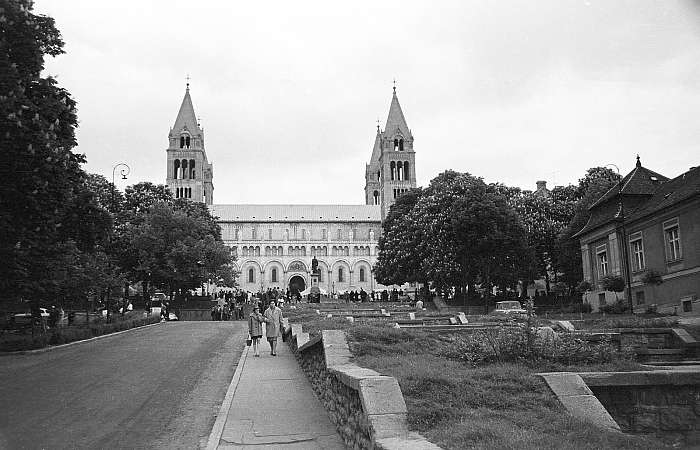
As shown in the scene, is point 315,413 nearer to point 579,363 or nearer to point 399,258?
point 579,363

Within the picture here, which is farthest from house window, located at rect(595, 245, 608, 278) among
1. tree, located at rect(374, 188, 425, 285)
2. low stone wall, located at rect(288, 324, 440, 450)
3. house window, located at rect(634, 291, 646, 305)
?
low stone wall, located at rect(288, 324, 440, 450)

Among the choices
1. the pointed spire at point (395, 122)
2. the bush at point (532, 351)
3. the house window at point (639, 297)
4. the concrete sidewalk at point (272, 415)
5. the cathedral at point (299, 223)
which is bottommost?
the concrete sidewalk at point (272, 415)

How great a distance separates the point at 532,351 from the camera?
11148mm

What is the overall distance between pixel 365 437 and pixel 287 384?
801cm

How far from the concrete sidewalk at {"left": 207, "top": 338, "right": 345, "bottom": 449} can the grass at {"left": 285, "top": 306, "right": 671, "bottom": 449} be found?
1438mm

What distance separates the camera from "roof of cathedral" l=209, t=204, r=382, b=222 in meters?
142

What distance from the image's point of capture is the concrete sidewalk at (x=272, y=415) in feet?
35.4

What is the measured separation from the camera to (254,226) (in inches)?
5546

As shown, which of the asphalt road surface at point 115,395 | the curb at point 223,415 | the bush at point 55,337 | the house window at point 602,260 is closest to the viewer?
the curb at point 223,415

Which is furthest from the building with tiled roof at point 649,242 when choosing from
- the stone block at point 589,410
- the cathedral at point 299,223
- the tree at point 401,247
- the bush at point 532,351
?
the cathedral at point 299,223

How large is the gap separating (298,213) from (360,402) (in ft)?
446

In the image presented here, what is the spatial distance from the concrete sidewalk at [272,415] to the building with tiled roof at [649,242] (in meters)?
20.1

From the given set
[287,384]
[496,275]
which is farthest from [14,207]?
[496,275]

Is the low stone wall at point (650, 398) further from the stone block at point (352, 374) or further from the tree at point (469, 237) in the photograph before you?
the tree at point (469, 237)
